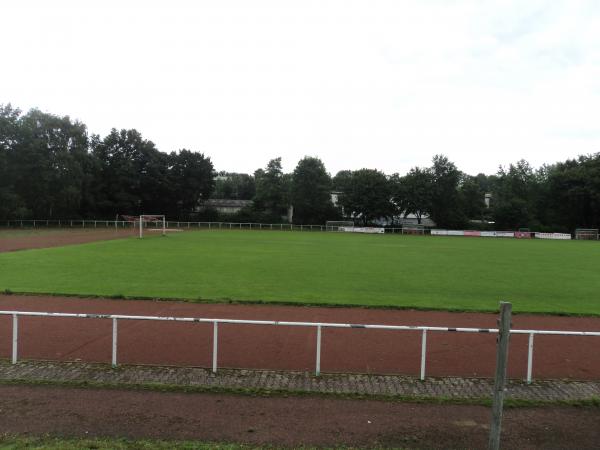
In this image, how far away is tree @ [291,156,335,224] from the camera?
270 ft

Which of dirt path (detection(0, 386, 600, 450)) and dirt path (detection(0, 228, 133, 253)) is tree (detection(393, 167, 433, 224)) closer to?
dirt path (detection(0, 228, 133, 253))

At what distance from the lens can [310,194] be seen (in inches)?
3243

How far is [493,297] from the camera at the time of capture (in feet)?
54.1

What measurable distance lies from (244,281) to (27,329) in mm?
8716

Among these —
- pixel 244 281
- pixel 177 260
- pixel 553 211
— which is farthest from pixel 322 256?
pixel 553 211

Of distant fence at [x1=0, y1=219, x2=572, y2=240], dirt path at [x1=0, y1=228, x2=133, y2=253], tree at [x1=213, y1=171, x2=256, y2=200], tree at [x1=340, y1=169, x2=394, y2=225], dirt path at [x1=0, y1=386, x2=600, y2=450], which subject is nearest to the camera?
dirt path at [x1=0, y1=386, x2=600, y2=450]

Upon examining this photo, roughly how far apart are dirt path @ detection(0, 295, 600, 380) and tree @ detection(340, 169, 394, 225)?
6879 centimetres

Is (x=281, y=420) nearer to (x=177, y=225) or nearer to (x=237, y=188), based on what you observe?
(x=177, y=225)

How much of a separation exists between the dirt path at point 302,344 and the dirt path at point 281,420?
71.7 inches

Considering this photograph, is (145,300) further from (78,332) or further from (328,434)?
(328,434)

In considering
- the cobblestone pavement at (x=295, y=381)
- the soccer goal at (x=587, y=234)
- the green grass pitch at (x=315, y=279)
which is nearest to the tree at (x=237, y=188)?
the soccer goal at (x=587, y=234)

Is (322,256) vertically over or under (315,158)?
under

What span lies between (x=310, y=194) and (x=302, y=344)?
238 ft

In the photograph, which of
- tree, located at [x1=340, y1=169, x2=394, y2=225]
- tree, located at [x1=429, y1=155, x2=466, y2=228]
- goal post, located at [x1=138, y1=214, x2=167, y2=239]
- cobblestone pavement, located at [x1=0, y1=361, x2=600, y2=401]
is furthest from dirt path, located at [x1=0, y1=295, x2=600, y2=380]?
tree, located at [x1=429, y1=155, x2=466, y2=228]
